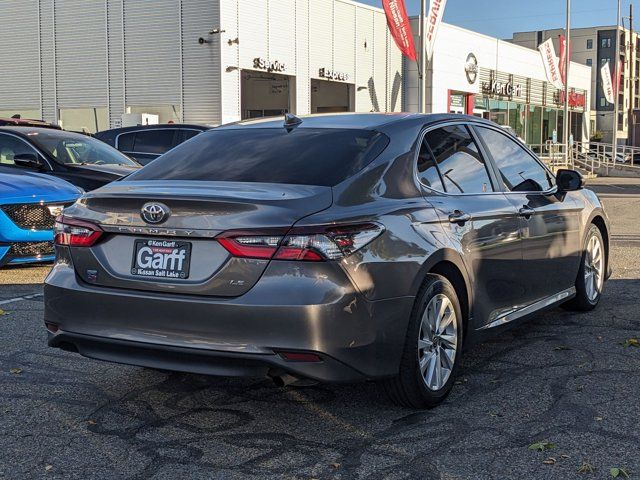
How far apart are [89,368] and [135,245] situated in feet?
5.06

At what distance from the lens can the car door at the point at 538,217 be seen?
5.36 meters


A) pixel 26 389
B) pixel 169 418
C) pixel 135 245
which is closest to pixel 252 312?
pixel 135 245

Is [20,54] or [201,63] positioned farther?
[20,54]

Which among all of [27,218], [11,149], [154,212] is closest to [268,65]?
[11,149]

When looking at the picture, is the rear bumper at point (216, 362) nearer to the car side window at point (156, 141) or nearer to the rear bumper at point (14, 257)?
the rear bumper at point (14, 257)

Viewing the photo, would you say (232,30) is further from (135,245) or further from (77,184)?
(135,245)

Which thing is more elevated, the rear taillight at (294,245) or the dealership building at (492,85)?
the dealership building at (492,85)

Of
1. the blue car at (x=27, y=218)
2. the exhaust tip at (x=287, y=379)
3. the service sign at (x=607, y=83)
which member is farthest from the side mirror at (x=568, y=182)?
the service sign at (x=607, y=83)

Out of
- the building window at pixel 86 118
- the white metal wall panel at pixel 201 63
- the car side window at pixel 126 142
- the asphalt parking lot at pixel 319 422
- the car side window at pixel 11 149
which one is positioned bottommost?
the asphalt parking lot at pixel 319 422

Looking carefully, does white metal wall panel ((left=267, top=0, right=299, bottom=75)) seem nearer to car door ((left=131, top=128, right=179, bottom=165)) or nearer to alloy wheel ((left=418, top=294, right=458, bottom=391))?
car door ((left=131, top=128, right=179, bottom=165))

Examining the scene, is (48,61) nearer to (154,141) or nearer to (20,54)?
(20,54)

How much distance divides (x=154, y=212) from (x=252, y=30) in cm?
2714

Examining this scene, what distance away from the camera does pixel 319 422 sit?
4.07 metres

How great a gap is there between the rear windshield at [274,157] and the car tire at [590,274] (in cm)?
279
